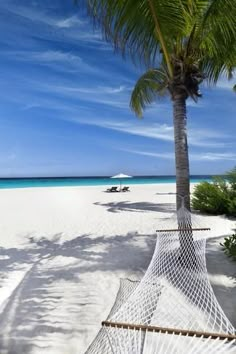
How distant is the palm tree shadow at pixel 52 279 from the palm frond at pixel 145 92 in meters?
3.51

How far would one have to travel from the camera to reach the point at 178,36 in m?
4.14

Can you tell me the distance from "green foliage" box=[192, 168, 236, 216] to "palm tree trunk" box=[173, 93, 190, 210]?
4028 mm

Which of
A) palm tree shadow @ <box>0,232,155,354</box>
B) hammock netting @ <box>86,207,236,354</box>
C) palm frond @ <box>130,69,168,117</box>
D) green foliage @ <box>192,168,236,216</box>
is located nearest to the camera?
hammock netting @ <box>86,207,236,354</box>

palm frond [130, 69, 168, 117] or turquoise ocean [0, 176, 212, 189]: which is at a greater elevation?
palm frond [130, 69, 168, 117]

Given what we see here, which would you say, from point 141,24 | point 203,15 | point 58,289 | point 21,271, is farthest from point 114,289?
point 203,15

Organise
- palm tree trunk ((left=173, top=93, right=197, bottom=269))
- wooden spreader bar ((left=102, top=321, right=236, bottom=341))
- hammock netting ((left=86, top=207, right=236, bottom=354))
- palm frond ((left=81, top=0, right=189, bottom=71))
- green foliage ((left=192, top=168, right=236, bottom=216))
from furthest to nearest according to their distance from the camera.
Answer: green foliage ((left=192, top=168, right=236, bottom=216)), palm tree trunk ((left=173, top=93, right=197, bottom=269)), palm frond ((left=81, top=0, right=189, bottom=71)), hammock netting ((left=86, top=207, right=236, bottom=354)), wooden spreader bar ((left=102, top=321, right=236, bottom=341))

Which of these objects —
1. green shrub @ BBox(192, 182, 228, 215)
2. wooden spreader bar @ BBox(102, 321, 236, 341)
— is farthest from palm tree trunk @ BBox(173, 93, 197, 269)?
green shrub @ BBox(192, 182, 228, 215)

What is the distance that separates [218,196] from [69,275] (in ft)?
20.2

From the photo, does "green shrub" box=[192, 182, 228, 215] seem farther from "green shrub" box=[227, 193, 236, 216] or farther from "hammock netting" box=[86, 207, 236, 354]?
"hammock netting" box=[86, 207, 236, 354]

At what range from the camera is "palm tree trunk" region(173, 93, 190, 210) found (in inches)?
177

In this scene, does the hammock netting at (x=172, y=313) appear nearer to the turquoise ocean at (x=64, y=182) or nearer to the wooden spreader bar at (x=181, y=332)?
the wooden spreader bar at (x=181, y=332)

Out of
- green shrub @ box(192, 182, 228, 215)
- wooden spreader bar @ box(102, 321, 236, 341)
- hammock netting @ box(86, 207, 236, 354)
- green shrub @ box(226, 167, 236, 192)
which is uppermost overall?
green shrub @ box(226, 167, 236, 192)

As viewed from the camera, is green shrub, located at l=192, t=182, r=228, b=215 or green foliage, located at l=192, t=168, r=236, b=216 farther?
green shrub, located at l=192, t=182, r=228, b=215

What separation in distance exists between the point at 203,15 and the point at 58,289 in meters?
4.23
